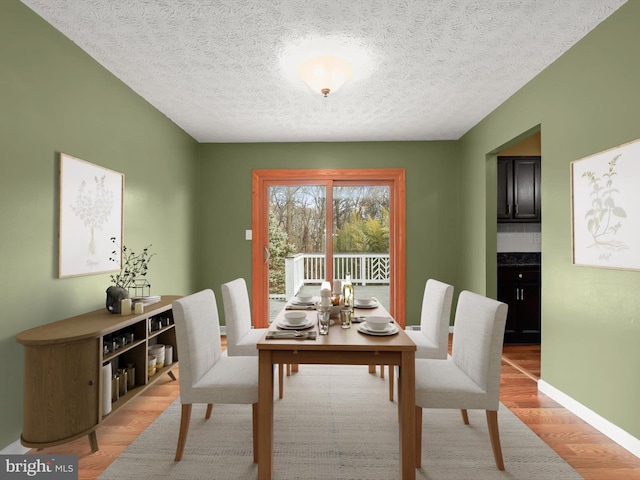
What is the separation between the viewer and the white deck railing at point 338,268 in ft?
16.5

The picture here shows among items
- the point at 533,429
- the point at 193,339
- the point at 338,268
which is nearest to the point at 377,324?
the point at 193,339

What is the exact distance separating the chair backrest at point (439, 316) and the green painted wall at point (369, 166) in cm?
205

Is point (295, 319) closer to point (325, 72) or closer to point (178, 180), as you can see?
point (325, 72)

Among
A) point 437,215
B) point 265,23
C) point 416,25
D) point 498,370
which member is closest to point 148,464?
point 498,370

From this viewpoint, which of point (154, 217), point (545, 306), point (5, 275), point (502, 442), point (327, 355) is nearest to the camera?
point (327, 355)

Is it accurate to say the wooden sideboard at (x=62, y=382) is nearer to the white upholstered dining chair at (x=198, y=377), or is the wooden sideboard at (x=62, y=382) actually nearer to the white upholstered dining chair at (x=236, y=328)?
the white upholstered dining chair at (x=198, y=377)

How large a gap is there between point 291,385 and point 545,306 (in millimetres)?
2238

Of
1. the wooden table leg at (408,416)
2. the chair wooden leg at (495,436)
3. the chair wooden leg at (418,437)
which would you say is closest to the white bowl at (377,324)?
the wooden table leg at (408,416)

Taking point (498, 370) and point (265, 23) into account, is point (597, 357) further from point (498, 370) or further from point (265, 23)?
point (265, 23)

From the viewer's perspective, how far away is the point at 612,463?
204 cm

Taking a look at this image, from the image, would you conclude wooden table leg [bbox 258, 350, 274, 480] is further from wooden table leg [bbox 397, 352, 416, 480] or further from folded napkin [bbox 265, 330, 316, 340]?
wooden table leg [bbox 397, 352, 416, 480]

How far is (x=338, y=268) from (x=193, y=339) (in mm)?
3147

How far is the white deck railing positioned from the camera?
503 centimetres

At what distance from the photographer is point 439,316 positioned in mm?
2695
